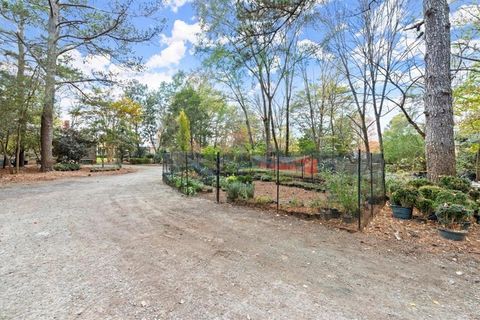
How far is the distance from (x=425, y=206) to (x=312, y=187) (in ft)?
13.9

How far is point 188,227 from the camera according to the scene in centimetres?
434

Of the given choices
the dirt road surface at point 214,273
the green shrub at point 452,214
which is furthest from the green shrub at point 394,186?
the dirt road surface at point 214,273

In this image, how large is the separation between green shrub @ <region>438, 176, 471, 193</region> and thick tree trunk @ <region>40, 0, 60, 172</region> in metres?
13.6

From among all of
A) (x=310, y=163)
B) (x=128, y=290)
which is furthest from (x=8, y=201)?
(x=310, y=163)

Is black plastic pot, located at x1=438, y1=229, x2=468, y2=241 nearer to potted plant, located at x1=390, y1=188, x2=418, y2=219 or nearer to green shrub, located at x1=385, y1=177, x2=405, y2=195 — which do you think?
potted plant, located at x1=390, y1=188, x2=418, y2=219

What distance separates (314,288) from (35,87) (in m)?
13.4

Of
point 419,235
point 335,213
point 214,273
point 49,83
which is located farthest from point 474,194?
point 49,83

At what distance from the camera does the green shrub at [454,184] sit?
4902 millimetres

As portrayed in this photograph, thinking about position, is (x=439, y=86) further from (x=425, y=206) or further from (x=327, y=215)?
(x=327, y=215)

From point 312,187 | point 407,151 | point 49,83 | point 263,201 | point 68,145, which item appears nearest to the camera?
point 263,201

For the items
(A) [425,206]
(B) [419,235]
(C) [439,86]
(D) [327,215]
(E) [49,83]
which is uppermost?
(E) [49,83]

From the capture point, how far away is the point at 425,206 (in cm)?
446

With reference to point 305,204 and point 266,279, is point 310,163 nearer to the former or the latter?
point 305,204

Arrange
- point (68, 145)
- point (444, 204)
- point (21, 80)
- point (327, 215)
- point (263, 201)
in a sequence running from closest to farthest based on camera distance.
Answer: point (444, 204), point (327, 215), point (263, 201), point (21, 80), point (68, 145)
